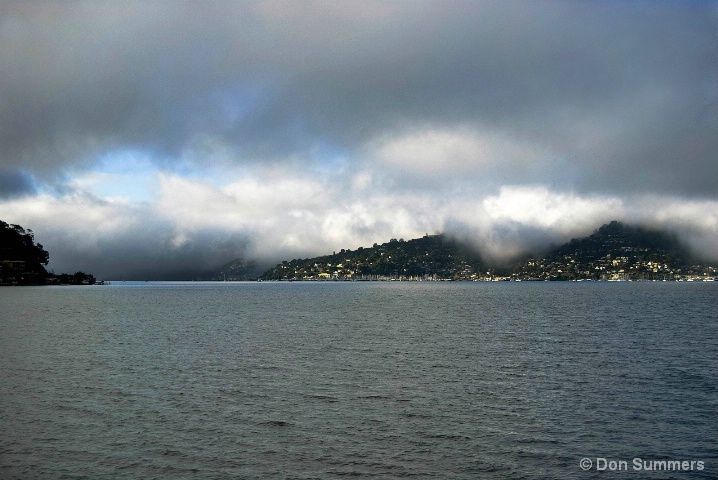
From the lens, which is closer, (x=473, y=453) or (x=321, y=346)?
(x=473, y=453)

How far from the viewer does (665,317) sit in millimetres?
121875

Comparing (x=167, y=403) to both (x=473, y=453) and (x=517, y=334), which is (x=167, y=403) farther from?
(x=517, y=334)

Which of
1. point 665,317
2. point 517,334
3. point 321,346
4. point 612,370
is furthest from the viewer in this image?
point 665,317

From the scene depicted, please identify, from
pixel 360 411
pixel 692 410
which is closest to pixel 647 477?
pixel 692 410

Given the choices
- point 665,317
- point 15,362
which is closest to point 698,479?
point 15,362

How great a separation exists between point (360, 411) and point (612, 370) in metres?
29.5

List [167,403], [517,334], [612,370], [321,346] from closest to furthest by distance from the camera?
[167,403] < [612,370] < [321,346] < [517,334]

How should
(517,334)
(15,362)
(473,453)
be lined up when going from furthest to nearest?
1. (517,334)
2. (15,362)
3. (473,453)

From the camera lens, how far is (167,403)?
42.2m

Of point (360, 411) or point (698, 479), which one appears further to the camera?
point (360, 411)

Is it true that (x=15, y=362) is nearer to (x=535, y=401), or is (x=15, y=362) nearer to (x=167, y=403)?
(x=167, y=403)

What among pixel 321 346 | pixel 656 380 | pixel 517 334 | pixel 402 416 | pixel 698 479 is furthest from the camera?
pixel 517 334

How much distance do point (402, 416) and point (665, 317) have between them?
4105 inches

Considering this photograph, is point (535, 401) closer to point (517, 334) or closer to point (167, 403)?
point (167, 403)
